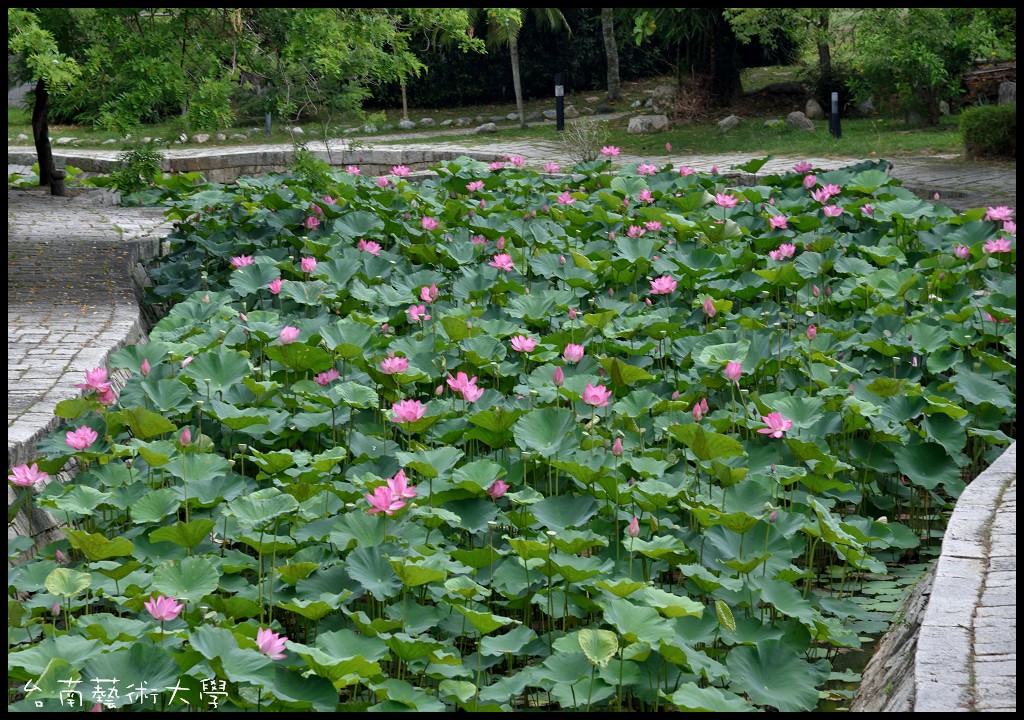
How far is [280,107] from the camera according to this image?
22.2 ft

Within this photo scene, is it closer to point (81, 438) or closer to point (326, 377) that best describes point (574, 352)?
point (326, 377)

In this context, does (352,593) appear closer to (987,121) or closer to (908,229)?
(908,229)

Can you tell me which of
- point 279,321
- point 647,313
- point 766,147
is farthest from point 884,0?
point 766,147

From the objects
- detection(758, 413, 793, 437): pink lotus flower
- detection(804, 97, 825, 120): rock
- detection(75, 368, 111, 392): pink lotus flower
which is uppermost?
detection(804, 97, 825, 120): rock

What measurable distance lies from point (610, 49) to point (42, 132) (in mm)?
10402

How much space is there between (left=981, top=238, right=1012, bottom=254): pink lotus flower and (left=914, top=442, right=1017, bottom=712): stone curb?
2452mm

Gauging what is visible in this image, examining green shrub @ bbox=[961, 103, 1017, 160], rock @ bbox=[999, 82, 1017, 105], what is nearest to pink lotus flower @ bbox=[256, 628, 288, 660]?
green shrub @ bbox=[961, 103, 1017, 160]

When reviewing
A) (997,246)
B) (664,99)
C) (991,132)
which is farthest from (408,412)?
(664,99)

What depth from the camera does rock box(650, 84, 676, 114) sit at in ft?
55.4

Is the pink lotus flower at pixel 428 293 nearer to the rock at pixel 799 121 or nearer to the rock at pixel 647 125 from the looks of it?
the rock at pixel 799 121

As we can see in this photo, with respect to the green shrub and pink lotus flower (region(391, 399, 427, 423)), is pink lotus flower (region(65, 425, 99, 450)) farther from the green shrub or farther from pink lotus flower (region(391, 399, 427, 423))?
the green shrub

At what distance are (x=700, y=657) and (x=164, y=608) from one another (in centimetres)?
120

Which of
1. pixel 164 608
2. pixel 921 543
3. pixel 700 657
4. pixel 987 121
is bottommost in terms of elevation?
pixel 921 543

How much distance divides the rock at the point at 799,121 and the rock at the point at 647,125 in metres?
1.72
